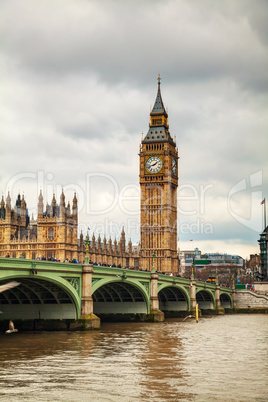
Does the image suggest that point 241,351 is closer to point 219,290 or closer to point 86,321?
point 86,321

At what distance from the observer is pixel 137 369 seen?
31344mm

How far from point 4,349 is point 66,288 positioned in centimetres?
1155

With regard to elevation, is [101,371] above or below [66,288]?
below

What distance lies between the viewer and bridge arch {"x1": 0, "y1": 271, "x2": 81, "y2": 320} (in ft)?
167

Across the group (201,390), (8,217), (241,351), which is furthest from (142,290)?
(8,217)

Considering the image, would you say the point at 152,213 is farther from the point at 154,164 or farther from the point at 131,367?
the point at 131,367

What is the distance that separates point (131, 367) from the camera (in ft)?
105

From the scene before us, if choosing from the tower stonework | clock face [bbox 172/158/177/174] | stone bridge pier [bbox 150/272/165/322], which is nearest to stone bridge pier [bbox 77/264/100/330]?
stone bridge pier [bbox 150/272/165/322]

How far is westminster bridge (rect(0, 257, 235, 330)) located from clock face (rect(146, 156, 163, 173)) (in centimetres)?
7402

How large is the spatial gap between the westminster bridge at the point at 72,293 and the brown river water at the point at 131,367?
2948 millimetres

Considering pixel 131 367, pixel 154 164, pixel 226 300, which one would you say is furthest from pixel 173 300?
pixel 154 164

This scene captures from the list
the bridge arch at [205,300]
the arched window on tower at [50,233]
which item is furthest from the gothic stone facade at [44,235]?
the bridge arch at [205,300]

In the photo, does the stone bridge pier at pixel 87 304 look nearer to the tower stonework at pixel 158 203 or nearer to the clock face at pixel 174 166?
the tower stonework at pixel 158 203

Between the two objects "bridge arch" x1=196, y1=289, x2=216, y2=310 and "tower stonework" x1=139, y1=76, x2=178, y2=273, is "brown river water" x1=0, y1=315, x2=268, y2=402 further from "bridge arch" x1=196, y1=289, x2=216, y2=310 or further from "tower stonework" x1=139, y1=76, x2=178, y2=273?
"tower stonework" x1=139, y1=76, x2=178, y2=273
